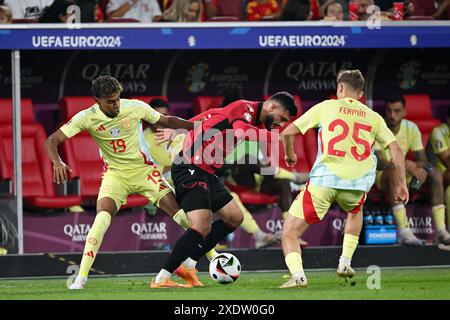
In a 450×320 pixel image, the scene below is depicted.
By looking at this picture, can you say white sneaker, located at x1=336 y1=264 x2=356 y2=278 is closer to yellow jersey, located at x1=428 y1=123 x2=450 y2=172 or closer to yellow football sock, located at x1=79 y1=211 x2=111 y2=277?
yellow football sock, located at x1=79 y1=211 x2=111 y2=277

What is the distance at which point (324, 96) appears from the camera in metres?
15.2

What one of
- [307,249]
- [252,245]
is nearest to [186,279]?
[307,249]

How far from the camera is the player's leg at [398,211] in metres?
13.8

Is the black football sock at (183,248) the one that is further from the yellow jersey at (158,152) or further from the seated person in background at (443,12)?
the seated person in background at (443,12)

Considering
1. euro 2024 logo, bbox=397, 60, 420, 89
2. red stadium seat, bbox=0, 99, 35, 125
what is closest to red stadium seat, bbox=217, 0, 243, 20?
euro 2024 logo, bbox=397, 60, 420, 89

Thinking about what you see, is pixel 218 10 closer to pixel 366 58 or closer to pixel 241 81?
pixel 241 81

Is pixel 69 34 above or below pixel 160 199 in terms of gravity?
above

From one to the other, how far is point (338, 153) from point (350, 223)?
65cm

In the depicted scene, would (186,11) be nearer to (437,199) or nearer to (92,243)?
(437,199)

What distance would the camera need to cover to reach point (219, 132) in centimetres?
1032

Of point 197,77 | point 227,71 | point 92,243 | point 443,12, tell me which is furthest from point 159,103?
point 92,243

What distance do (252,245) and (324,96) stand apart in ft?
6.91

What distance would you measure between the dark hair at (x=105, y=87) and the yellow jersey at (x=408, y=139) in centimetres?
466

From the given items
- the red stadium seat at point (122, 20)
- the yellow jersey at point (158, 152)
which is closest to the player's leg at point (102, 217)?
the yellow jersey at point (158, 152)
